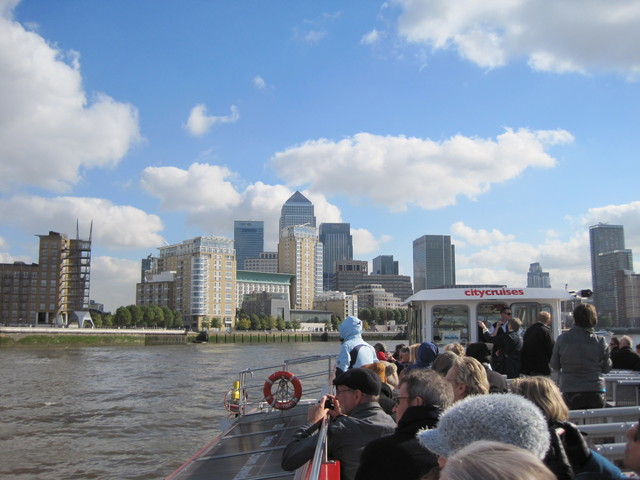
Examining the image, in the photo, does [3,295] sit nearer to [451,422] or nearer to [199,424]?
[199,424]

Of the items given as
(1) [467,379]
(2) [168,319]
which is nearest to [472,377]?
(1) [467,379]

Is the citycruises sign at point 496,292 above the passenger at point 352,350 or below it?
above

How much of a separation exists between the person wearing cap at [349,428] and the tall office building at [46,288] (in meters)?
150

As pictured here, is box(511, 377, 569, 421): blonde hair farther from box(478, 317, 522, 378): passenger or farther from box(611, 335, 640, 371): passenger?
box(611, 335, 640, 371): passenger

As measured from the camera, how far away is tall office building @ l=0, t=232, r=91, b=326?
141 metres

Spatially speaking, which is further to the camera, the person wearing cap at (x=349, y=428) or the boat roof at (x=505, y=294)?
the boat roof at (x=505, y=294)

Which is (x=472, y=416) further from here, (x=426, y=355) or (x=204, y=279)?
(x=204, y=279)

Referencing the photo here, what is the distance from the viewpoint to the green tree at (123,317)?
434ft

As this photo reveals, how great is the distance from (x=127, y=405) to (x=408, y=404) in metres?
21.6

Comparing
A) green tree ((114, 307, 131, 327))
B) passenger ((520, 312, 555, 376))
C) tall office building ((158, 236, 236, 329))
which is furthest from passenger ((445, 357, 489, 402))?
tall office building ((158, 236, 236, 329))

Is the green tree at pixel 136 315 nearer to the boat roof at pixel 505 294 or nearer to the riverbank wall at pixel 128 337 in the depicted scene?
the riverbank wall at pixel 128 337

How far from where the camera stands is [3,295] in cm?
14312

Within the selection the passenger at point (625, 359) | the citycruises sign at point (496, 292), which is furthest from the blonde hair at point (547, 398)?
the citycruises sign at point (496, 292)

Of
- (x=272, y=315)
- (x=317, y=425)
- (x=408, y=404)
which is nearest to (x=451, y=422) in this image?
(x=408, y=404)
